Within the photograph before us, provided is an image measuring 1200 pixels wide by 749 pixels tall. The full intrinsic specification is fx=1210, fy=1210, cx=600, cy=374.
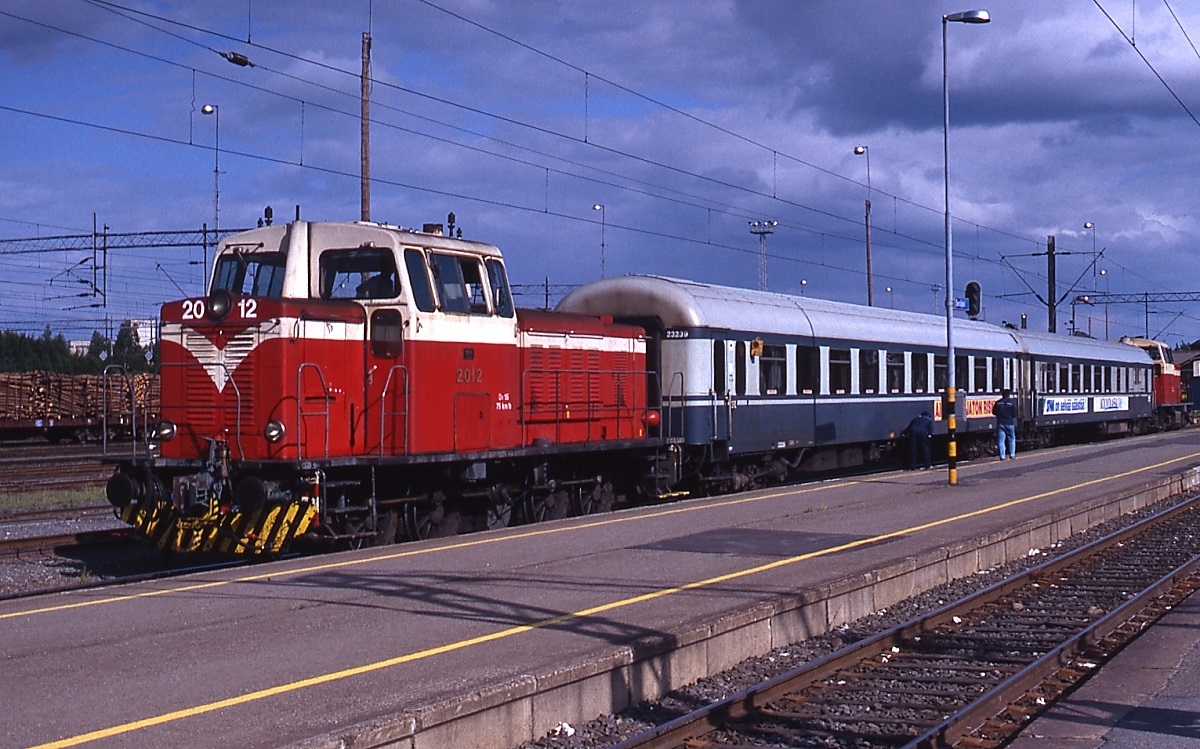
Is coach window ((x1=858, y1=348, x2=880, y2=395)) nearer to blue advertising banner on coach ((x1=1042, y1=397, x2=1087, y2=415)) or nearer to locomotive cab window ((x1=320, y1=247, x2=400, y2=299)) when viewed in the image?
blue advertising banner on coach ((x1=1042, y1=397, x2=1087, y2=415))

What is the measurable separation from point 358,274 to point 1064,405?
30.1m

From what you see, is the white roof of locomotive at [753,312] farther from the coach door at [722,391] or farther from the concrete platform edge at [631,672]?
the concrete platform edge at [631,672]

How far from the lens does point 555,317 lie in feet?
56.8

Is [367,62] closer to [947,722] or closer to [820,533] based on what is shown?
[820,533]

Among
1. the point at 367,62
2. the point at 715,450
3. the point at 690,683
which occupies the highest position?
the point at 367,62

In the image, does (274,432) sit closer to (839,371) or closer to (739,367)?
(739,367)

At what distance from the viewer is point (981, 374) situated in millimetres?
32000

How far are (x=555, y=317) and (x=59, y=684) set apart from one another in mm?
10693

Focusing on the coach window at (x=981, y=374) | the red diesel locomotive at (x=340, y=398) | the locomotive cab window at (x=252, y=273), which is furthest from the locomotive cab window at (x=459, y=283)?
the coach window at (x=981, y=374)

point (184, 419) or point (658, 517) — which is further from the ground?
point (184, 419)

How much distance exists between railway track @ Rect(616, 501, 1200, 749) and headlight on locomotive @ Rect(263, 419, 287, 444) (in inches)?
255

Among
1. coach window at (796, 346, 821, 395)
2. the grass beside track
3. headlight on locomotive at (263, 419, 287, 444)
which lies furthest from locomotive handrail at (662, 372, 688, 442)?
the grass beside track

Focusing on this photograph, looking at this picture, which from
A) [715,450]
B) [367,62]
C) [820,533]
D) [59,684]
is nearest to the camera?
[59,684]

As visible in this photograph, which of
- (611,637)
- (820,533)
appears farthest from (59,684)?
(820,533)
